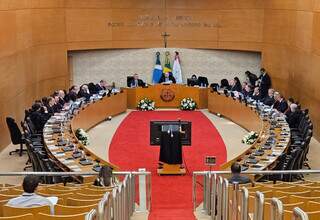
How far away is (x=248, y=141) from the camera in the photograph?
51.4ft

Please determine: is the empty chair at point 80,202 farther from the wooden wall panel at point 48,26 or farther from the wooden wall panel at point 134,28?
the wooden wall panel at point 134,28

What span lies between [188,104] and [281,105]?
5.40 meters

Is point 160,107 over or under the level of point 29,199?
under

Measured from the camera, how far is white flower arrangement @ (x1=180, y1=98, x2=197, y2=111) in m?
21.3

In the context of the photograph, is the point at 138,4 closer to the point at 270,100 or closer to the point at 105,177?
the point at 270,100

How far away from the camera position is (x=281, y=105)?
16625 millimetres

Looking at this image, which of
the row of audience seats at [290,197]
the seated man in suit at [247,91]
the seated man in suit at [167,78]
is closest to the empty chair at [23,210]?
the row of audience seats at [290,197]

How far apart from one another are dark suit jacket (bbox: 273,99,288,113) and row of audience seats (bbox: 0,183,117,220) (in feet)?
31.4

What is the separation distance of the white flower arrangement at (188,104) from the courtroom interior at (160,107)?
0.09 m

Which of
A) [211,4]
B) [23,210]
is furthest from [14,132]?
[211,4]

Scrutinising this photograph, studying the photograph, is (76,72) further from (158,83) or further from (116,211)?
(116,211)

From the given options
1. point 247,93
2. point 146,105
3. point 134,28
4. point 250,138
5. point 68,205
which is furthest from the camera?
point 134,28

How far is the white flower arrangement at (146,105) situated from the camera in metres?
21.3

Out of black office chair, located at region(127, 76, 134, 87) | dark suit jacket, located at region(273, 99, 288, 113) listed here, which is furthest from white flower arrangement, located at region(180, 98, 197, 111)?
dark suit jacket, located at region(273, 99, 288, 113)
